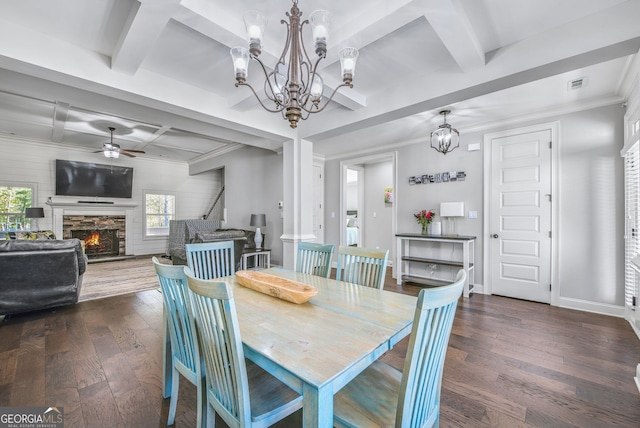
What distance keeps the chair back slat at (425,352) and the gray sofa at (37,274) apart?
3.92 metres

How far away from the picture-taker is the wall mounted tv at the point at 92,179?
618cm

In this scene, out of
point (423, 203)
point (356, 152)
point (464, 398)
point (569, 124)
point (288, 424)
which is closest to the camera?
point (288, 424)

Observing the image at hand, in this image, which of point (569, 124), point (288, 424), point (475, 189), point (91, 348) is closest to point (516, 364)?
point (288, 424)

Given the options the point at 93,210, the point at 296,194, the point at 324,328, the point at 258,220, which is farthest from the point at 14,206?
the point at 324,328

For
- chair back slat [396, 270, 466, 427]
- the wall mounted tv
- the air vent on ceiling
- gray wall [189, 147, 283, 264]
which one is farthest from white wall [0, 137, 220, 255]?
the air vent on ceiling

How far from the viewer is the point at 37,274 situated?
305 centimetres

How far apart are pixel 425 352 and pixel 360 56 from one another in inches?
91.2

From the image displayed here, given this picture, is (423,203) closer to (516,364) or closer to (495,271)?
(495,271)

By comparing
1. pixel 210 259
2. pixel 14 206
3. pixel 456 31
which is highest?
pixel 456 31

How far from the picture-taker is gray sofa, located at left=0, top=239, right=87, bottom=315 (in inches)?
115

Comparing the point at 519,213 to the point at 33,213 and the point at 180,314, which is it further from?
the point at 33,213

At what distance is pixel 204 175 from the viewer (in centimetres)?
866

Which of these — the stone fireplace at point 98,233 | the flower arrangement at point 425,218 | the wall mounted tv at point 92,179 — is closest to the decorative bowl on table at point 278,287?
the flower arrangement at point 425,218

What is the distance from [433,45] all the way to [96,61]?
9.13ft
